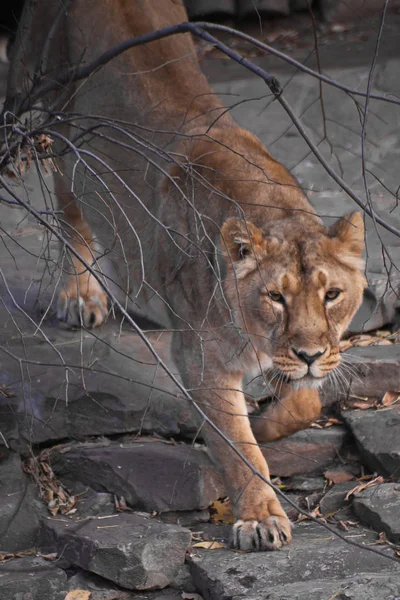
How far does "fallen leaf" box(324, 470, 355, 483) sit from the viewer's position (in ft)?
14.6

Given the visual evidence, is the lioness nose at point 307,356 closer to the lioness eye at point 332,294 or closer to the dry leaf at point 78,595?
the lioness eye at point 332,294

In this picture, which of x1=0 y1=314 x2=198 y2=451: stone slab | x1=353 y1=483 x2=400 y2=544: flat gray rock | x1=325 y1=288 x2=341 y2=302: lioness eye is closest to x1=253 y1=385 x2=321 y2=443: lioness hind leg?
x1=0 y1=314 x2=198 y2=451: stone slab

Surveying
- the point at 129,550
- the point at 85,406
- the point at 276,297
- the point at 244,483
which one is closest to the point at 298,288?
the point at 276,297

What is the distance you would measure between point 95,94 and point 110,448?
199cm

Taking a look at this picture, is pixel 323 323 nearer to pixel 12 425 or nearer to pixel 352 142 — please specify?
pixel 12 425

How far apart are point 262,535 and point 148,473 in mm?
798

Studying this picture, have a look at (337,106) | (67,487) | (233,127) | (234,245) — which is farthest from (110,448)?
(337,106)

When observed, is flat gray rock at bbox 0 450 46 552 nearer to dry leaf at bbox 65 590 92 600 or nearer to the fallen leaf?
dry leaf at bbox 65 590 92 600

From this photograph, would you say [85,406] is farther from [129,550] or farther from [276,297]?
[276,297]

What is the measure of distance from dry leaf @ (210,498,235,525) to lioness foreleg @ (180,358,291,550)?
0.29m

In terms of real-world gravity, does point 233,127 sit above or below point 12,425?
above

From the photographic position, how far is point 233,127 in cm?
487

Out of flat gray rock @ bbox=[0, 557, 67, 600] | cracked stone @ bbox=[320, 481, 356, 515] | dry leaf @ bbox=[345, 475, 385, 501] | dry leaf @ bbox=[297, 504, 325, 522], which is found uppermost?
dry leaf @ bbox=[345, 475, 385, 501]

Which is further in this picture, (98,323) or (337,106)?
(337,106)
